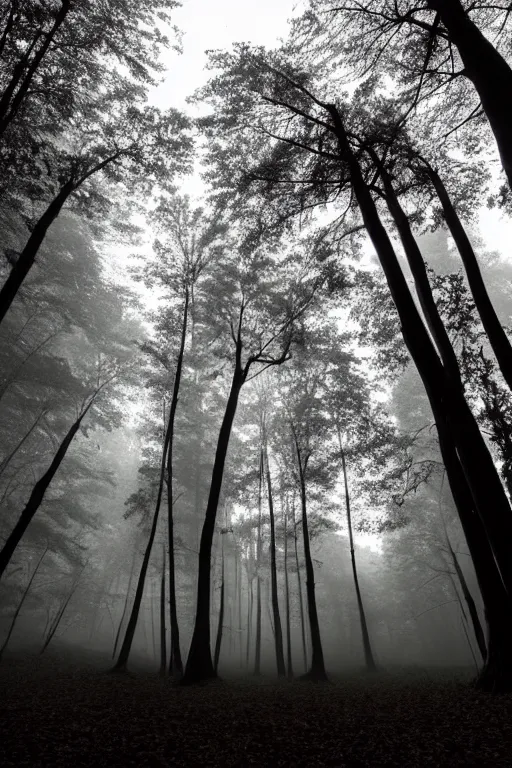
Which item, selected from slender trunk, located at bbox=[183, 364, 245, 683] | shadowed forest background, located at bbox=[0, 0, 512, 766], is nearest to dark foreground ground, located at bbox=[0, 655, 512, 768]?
shadowed forest background, located at bbox=[0, 0, 512, 766]

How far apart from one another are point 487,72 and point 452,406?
14.8ft

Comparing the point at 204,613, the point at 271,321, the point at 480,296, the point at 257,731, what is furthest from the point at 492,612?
the point at 271,321

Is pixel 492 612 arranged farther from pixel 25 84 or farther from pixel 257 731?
pixel 25 84

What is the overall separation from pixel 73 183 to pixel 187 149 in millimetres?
3258

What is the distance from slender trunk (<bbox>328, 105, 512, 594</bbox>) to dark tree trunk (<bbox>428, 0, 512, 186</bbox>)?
247 centimetres

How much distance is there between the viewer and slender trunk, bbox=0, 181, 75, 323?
7184 millimetres

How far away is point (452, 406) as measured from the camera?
5695 mm

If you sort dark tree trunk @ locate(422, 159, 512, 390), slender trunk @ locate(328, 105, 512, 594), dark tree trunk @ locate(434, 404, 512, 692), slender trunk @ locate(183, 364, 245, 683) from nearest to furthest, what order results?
slender trunk @ locate(328, 105, 512, 594), dark tree trunk @ locate(434, 404, 512, 692), dark tree trunk @ locate(422, 159, 512, 390), slender trunk @ locate(183, 364, 245, 683)

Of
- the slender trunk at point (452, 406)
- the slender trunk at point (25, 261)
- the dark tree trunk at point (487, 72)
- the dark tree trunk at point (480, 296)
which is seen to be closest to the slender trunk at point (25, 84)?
the slender trunk at point (25, 261)

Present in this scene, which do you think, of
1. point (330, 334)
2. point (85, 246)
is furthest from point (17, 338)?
point (330, 334)

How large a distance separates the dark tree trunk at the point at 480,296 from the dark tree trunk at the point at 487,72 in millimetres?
3015

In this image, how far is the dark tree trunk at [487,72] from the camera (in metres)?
4.36

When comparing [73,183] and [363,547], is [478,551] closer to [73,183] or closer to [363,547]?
[73,183]

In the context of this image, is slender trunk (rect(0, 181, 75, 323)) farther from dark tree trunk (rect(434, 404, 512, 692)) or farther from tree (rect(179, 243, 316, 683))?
dark tree trunk (rect(434, 404, 512, 692))
